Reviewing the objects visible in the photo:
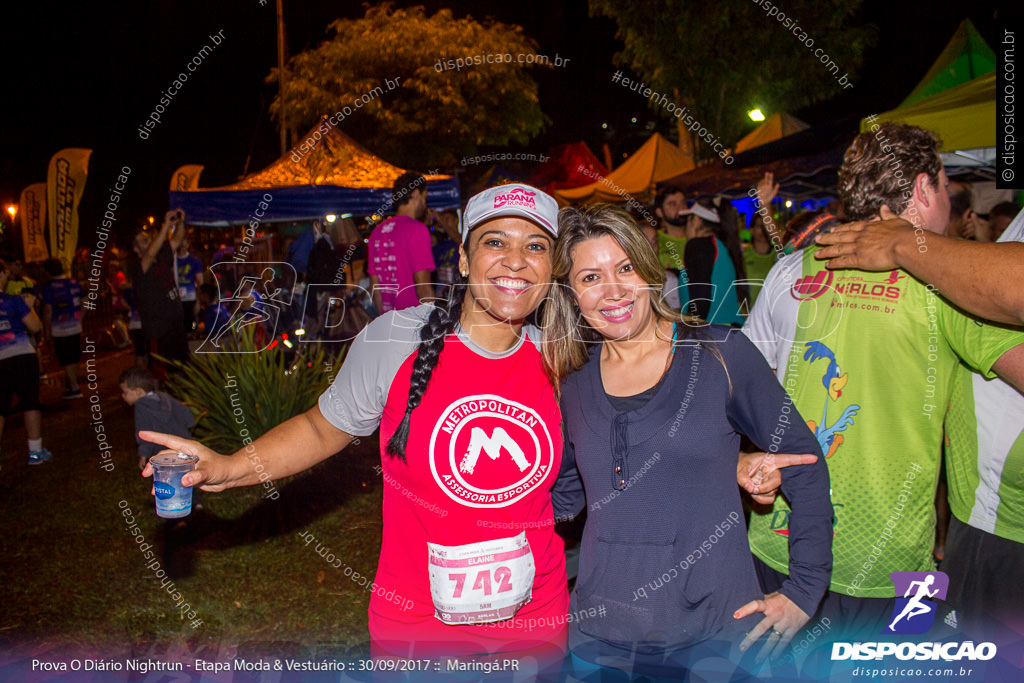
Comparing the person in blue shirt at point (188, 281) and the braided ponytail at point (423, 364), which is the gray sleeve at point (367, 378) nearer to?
the braided ponytail at point (423, 364)

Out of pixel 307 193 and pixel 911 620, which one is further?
pixel 307 193

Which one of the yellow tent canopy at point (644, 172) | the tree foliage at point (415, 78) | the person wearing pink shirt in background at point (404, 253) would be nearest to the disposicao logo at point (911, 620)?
the person wearing pink shirt in background at point (404, 253)

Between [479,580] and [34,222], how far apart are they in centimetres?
1244

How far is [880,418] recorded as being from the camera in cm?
213

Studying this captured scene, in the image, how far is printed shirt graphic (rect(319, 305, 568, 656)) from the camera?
80.0 inches

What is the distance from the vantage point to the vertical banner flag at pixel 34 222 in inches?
421

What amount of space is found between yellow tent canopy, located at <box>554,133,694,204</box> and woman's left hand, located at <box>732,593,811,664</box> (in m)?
13.3

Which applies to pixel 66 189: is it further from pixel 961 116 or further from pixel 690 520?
pixel 961 116

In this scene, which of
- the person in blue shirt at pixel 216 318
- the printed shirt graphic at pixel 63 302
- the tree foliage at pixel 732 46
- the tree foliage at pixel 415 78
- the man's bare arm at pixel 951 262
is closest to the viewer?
the man's bare arm at pixel 951 262

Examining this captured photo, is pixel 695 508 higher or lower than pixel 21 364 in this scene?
higher

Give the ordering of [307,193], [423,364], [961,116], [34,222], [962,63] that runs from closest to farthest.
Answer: [423,364], [961,116], [962,63], [307,193], [34,222]

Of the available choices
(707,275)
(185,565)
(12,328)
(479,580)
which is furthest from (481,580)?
(12,328)

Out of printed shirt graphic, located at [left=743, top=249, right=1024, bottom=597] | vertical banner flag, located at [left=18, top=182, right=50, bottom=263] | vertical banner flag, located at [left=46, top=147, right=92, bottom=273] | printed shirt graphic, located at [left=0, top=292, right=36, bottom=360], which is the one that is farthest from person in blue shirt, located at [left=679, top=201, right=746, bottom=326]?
vertical banner flag, located at [left=18, top=182, right=50, bottom=263]

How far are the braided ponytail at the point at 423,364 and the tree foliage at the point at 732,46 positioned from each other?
11.3 m
